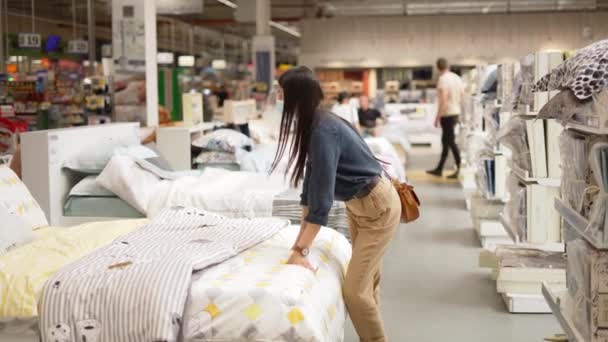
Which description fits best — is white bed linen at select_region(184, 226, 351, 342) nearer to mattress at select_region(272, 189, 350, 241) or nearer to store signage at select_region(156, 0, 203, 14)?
mattress at select_region(272, 189, 350, 241)

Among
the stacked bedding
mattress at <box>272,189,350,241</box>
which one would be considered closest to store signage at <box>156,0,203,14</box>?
mattress at <box>272,189,350,241</box>

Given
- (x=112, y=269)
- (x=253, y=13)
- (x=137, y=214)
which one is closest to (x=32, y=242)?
(x=112, y=269)

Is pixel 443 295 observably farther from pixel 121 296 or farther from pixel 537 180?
pixel 121 296

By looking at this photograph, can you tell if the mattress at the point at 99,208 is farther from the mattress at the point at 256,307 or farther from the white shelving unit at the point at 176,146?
the mattress at the point at 256,307

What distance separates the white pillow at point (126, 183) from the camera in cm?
618

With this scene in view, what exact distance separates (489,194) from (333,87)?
621 inches

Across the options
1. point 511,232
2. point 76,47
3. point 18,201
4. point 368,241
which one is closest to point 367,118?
point 76,47

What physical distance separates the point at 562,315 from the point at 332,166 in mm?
1250

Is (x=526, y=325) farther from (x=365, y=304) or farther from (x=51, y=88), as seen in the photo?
(x=51, y=88)

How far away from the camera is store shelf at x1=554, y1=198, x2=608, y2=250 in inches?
123

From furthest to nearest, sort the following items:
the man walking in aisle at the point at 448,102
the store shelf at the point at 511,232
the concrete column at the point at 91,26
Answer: the concrete column at the point at 91,26 < the man walking in aisle at the point at 448,102 < the store shelf at the point at 511,232

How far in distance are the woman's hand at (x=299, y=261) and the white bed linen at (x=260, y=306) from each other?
0.06 m

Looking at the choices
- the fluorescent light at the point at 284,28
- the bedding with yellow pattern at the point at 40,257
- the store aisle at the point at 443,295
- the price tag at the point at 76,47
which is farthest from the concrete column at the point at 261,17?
the bedding with yellow pattern at the point at 40,257

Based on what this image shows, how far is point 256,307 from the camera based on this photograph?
3.36m
